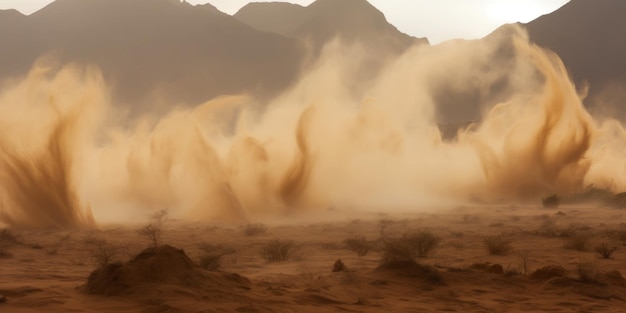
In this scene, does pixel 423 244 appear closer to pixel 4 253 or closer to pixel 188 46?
pixel 4 253

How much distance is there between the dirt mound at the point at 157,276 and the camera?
26.4ft

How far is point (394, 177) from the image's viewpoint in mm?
40750

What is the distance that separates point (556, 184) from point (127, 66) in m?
82.8

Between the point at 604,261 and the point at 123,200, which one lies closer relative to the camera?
the point at 604,261

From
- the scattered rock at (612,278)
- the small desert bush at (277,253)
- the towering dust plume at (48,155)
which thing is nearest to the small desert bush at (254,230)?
the small desert bush at (277,253)

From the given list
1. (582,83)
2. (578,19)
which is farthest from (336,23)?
(582,83)

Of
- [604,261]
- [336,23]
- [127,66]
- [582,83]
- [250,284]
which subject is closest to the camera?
[250,284]

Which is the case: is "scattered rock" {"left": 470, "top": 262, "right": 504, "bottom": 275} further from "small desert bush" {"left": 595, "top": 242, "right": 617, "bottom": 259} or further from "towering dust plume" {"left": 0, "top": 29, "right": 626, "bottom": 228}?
"towering dust plume" {"left": 0, "top": 29, "right": 626, "bottom": 228}

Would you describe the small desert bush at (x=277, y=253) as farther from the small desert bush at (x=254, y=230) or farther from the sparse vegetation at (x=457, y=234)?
the sparse vegetation at (x=457, y=234)

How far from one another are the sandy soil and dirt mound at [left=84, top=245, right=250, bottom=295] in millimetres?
67

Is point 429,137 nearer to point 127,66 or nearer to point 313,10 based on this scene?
point 127,66

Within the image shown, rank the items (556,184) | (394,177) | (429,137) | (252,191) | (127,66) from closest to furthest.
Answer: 1. (252,191)
2. (556,184)
3. (394,177)
4. (429,137)
5. (127,66)

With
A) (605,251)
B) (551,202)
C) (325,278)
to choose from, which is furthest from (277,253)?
(551,202)

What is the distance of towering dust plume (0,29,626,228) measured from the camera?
63.3 feet
